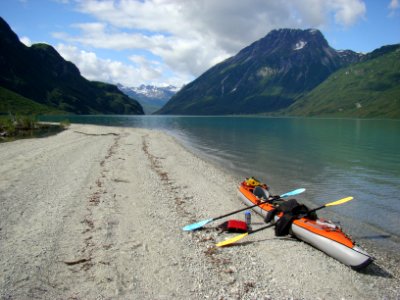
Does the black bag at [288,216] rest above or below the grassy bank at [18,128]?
below

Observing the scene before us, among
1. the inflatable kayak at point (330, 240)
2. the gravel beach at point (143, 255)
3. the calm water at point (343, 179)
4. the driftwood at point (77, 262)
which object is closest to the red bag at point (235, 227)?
the gravel beach at point (143, 255)

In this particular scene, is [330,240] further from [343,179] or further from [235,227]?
[343,179]

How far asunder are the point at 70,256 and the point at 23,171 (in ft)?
47.2

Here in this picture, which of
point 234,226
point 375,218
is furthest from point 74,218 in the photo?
point 375,218

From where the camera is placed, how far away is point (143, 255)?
11.0 metres

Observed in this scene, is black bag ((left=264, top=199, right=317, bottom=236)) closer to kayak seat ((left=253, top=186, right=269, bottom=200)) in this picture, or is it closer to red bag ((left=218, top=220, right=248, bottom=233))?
red bag ((left=218, top=220, right=248, bottom=233))

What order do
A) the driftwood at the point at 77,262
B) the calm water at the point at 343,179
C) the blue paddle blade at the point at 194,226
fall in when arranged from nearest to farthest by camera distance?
1. the driftwood at the point at 77,262
2. the blue paddle blade at the point at 194,226
3. the calm water at the point at 343,179

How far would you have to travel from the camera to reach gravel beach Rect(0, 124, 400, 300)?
9109mm

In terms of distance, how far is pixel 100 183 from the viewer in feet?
66.0

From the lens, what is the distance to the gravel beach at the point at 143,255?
29.9 ft

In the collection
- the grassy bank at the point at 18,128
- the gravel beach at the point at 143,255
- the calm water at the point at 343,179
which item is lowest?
the calm water at the point at 343,179

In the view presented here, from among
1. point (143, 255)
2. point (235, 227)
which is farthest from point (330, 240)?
point (143, 255)

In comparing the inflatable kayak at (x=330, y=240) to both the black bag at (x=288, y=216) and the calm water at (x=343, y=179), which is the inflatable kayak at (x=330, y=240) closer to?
the black bag at (x=288, y=216)

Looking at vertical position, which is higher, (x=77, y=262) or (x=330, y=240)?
(x=330, y=240)
